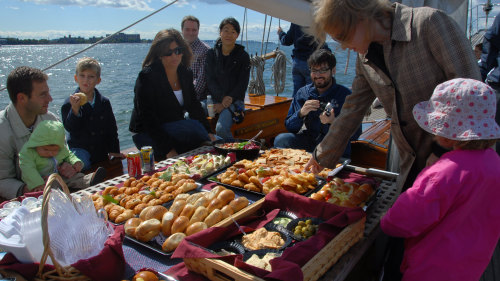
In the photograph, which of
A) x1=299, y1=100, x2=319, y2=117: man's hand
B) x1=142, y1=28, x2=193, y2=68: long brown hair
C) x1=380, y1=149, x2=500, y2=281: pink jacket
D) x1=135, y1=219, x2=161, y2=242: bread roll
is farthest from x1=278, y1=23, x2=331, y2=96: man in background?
x1=135, y1=219, x2=161, y2=242: bread roll

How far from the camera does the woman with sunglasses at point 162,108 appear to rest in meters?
3.65

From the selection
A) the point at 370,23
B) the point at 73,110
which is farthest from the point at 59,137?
the point at 370,23

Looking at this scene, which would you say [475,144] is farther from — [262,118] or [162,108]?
[262,118]

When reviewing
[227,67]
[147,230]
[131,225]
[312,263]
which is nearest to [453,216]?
[312,263]

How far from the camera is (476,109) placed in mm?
1434

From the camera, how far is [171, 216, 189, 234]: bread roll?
166 centimetres

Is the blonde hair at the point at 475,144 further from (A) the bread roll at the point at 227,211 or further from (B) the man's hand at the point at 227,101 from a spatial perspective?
(B) the man's hand at the point at 227,101

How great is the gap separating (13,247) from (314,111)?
2.87 meters

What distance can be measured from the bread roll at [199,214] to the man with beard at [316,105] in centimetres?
190

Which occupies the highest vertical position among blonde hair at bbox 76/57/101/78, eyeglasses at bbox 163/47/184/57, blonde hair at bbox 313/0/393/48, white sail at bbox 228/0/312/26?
white sail at bbox 228/0/312/26

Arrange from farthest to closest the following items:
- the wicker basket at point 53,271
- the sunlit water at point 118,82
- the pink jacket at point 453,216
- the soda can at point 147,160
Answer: the sunlit water at point 118,82
the soda can at point 147,160
the pink jacket at point 453,216
the wicker basket at point 53,271

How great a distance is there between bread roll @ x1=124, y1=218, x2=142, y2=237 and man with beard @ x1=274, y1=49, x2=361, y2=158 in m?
2.10

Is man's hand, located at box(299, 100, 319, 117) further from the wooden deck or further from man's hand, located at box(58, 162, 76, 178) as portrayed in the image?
man's hand, located at box(58, 162, 76, 178)

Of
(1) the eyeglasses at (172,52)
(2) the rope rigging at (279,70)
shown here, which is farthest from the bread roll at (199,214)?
(2) the rope rigging at (279,70)
